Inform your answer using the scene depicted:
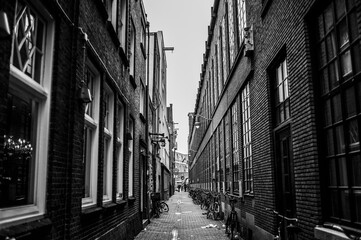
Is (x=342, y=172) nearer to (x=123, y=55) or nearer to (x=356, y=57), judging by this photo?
(x=356, y=57)

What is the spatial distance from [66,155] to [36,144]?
86cm

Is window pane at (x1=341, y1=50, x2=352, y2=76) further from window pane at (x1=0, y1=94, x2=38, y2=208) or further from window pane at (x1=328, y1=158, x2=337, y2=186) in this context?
window pane at (x1=0, y1=94, x2=38, y2=208)

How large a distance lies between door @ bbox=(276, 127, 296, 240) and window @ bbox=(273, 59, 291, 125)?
346 mm

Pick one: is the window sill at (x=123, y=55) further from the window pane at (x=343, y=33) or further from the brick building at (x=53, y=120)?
the window pane at (x=343, y=33)

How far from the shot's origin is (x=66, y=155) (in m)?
5.10

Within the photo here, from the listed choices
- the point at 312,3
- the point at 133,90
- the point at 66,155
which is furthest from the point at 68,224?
the point at 133,90

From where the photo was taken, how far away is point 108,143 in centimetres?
856

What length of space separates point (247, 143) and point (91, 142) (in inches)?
234

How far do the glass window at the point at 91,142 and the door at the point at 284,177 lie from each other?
3832 mm

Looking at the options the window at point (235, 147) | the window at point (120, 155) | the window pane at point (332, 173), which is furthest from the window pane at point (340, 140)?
the window at point (235, 147)

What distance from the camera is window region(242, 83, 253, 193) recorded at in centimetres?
1104

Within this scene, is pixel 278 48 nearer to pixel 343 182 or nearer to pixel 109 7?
pixel 343 182

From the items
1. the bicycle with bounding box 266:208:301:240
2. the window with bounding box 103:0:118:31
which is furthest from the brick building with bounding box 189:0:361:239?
the window with bounding box 103:0:118:31

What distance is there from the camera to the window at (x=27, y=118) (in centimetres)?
362
